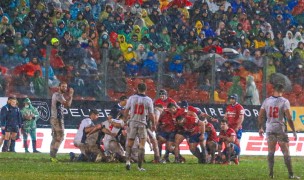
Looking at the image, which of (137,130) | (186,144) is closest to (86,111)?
(186,144)

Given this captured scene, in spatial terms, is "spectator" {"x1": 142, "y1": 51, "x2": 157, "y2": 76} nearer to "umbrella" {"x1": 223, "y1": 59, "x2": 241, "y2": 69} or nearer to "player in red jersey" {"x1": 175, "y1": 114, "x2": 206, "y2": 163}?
"umbrella" {"x1": 223, "y1": 59, "x2": 241, "y2": 69}

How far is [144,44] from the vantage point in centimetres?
3472

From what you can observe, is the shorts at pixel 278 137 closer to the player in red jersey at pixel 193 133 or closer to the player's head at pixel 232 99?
the player in red jersey at pixel 193 133

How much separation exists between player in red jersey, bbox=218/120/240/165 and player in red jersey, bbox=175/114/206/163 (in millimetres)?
642

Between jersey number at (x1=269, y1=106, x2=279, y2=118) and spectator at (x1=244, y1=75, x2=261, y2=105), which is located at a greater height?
spectator at (x1=244, y1=75, x2=261, y2=105)

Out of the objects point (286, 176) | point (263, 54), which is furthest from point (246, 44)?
point (286, 176)

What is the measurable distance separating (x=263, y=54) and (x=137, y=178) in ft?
55.1

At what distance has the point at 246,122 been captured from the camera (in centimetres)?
3394

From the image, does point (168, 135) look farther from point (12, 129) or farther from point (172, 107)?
point (12, 129)

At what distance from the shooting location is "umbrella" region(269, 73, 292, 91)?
3312 centimetres

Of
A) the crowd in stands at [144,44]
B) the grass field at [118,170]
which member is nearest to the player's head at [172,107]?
the grass field at [118,170]

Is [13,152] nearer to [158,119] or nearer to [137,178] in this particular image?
[158,119]

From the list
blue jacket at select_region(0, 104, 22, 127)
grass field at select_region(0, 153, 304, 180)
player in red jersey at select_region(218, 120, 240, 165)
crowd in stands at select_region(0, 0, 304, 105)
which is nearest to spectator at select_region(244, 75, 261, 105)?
crowd in stands at select_region(0, 0, 304, 105)

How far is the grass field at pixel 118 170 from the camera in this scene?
67.6 feet
